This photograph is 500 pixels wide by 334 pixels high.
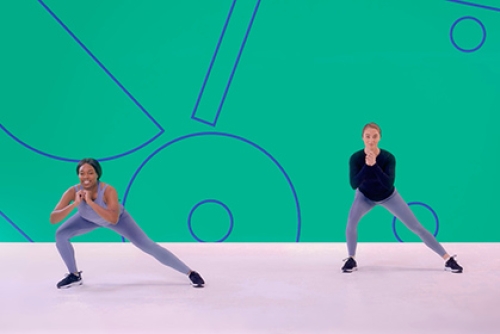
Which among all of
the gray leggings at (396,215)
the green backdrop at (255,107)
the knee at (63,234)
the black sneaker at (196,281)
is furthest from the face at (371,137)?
the knee at (63,234)

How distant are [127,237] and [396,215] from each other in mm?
1841

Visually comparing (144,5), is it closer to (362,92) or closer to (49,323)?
(362,92)

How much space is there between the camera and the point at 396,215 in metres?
4.20

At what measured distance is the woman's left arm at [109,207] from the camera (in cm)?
365

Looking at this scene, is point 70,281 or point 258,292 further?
point 70,281

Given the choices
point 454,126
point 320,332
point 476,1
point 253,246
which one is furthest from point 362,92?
point 320,332

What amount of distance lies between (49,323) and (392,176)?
2371 millimetres

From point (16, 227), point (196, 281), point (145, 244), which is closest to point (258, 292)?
point (196, 281)

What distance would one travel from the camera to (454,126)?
520 cm

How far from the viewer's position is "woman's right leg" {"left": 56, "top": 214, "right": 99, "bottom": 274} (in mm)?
3801

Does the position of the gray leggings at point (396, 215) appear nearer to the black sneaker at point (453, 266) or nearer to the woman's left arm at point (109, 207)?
the black sneaker at point (453, 266)

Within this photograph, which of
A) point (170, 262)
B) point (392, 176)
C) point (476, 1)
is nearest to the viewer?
point (170, 262)

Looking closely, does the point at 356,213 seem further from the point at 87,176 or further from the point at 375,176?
the point at 87,176

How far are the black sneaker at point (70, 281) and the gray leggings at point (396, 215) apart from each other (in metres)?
1.85
